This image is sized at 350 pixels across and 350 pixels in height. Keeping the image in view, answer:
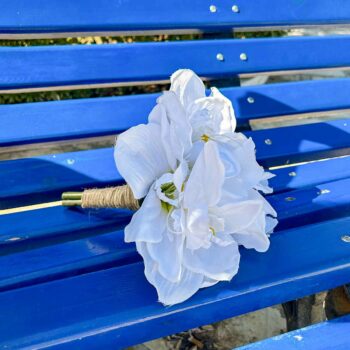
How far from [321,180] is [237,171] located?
0.55 m

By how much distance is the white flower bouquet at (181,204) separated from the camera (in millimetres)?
881

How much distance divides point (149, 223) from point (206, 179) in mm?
119

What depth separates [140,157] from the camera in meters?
0.91

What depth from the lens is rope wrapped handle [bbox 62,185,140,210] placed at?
101cm

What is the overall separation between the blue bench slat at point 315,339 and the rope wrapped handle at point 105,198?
1.09 feet

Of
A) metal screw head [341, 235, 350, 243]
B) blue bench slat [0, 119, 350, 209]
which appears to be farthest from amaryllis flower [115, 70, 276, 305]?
blue bench slat [0, 119, 350, 209]

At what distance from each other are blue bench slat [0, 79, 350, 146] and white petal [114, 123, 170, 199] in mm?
431

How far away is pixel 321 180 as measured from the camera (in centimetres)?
143

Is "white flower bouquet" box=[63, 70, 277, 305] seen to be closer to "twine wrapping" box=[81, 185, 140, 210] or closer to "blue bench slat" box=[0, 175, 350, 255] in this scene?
"twine wrapping" box=[81, 185, 140, 210]

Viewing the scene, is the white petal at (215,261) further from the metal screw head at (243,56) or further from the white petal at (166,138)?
the metal screw head at (243,56)

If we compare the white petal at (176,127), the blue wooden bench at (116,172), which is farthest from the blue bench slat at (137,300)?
the white petal at (176,127)

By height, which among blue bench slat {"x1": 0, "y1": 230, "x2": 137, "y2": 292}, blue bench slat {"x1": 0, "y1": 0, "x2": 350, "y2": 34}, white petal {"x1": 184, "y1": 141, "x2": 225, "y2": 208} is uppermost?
blue bench slat {"x1": 0, "y1": 0, "x2": 350, "y2": 34}

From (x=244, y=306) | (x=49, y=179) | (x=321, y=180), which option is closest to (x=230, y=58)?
(x=321, y=180)

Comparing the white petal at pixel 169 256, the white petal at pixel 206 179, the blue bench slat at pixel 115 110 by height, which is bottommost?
the white petal at pixel 169 256
